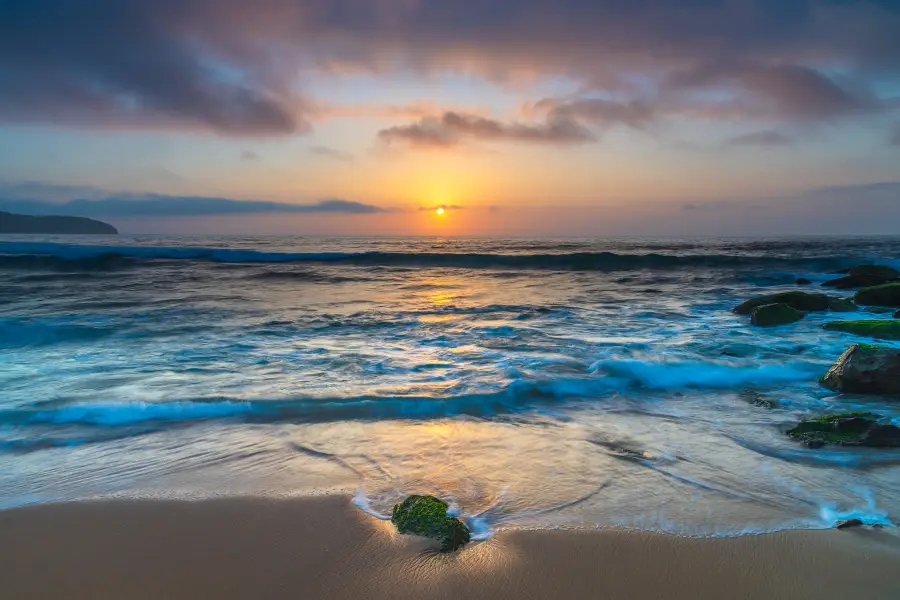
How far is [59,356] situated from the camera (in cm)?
754

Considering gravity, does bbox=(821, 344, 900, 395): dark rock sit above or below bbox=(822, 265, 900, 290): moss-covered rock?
below

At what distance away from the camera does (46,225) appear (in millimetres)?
128250

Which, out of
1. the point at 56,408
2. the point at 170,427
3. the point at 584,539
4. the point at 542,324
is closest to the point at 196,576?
the point at 584,539

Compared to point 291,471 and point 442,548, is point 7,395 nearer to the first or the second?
point 291,471

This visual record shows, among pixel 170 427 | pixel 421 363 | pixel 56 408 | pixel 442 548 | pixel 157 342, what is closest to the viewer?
pixel 442 548

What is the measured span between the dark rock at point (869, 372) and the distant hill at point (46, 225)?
453 ft

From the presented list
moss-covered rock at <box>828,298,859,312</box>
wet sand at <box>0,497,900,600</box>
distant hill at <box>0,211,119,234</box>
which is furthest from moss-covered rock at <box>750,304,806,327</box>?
distant hill at <box>0,211,119,234</box>

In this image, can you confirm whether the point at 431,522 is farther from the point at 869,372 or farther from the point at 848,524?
the point at 869,372

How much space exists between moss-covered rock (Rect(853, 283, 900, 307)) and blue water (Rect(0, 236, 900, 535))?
2.40 metres

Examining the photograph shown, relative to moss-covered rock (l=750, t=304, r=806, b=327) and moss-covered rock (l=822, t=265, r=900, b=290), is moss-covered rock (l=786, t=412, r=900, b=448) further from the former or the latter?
moss-covered rock (l=822, t=265, r=900, b=290)

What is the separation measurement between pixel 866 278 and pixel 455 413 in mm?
18435

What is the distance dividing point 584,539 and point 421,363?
423 centimetres

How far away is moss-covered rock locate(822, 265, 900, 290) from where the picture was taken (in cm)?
1703

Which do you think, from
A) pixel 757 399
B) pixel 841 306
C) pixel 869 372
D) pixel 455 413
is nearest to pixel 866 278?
pixel 841 306
